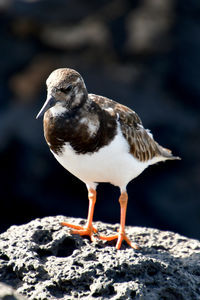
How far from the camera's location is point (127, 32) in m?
14.2

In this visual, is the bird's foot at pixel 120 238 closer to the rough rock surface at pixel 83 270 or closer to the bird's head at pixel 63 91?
the rough rock surface at pixel 83 270

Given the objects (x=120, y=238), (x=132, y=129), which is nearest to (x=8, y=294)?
(x=120, y=238)

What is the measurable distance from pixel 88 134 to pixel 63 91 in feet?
1.77

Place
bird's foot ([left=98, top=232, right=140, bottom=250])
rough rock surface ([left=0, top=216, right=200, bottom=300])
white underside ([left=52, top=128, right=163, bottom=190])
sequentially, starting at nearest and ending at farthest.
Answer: rough rock surface ([left=0, top=216, right=200, bottom=300]) < white underside ([left=52, top=128, right=163, bottom=190]) < bird's foot ([left=98, top=232, right=140, bottom=250])

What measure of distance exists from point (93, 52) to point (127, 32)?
3.44 feet

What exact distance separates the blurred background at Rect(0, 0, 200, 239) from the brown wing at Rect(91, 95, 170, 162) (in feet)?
16.9

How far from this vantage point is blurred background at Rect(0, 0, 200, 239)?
1202 cm

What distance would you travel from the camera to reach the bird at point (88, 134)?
5.71 metres

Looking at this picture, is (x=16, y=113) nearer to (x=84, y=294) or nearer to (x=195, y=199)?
(x=195, y=199)

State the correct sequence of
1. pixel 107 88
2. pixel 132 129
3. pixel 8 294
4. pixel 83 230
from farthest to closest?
pixel 107 88, pixel 132 129, pixel 83 230, pixel 8 294

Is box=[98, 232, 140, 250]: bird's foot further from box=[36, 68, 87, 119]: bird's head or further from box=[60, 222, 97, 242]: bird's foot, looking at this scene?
box=[36, 68, 87, 119]: bird's head

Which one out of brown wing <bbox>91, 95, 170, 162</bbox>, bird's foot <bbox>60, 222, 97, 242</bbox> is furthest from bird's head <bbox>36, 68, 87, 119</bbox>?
bird's foot <bbox>60, 222, 97, 242</bbox>

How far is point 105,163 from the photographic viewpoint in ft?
19.7

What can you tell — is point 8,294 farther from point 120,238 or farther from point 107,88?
point 107,88
